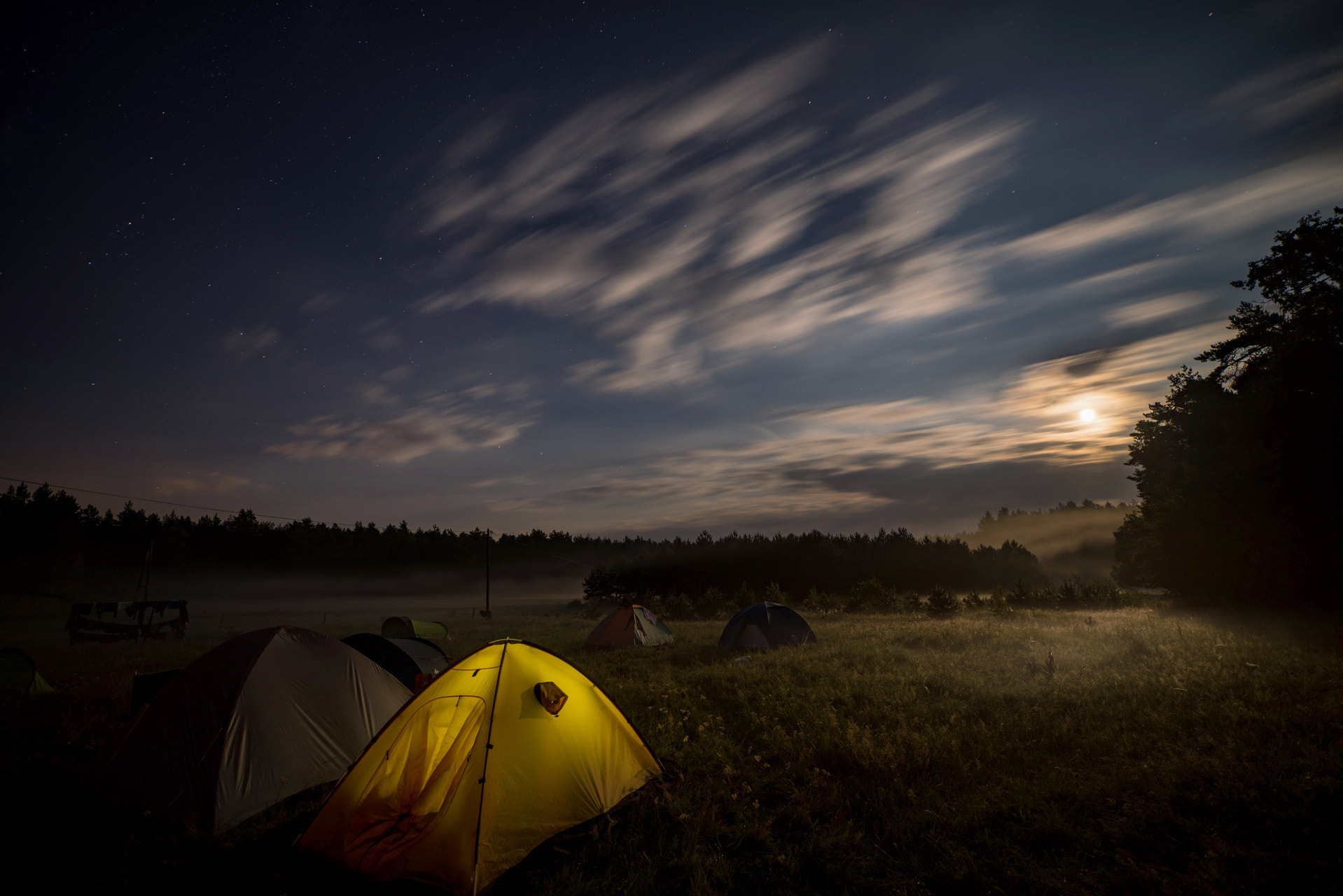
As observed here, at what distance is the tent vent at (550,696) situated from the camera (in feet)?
22.4

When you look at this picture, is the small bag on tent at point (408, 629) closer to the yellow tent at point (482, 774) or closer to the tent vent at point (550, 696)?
the yellow tent at point (482, 774)

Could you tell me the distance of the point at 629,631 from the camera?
21609 mm

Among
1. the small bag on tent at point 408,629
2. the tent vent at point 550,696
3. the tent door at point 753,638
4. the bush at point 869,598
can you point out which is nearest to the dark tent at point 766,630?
the tent door at point 753,638

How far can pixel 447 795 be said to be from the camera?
20.0 ft

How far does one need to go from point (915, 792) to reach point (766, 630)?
11836 mm

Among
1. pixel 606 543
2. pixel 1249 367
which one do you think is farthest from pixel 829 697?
pixel 606 543

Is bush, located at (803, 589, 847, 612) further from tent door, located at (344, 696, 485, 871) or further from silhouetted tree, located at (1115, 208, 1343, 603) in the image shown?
tent door, located at (344, 696, 485, 871)

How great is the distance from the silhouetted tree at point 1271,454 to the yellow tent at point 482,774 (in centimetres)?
2769

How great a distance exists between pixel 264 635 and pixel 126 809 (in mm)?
2320

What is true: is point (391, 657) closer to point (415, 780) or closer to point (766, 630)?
point (415, 780)

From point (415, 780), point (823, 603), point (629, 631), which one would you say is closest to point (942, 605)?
point (823, 603)

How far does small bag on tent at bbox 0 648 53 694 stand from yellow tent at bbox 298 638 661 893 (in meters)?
15.0

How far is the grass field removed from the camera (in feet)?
18.4

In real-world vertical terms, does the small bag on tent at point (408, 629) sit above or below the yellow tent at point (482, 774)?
below
